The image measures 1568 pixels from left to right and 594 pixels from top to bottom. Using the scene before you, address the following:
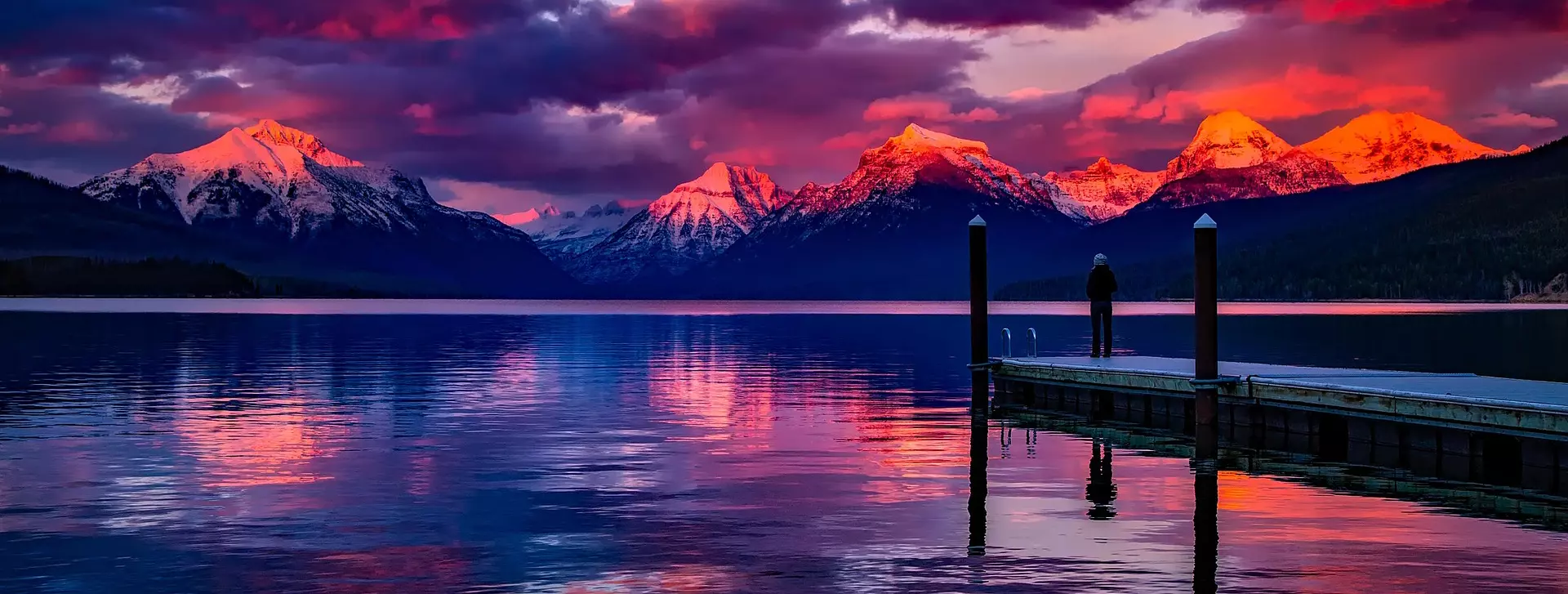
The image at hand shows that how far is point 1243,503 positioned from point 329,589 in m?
16.3

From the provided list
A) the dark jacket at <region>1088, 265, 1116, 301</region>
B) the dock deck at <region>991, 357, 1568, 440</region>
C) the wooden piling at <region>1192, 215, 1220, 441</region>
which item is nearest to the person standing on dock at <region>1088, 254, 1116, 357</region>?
the dark jacket at <region>1088, 265, 1116, 301</region>

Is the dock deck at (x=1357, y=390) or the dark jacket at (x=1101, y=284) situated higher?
the dark jacket at (x=1101, y=284)

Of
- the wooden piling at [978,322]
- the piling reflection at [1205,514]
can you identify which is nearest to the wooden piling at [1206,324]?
the piling reflection at [1205,514]

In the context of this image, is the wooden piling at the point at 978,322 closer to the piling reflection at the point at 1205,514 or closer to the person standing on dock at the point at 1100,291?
the person standing on dock at the point at 1100,291

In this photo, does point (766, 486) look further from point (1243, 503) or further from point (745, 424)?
point (745, 424)

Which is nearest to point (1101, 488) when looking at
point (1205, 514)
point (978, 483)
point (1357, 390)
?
point (978, 483)

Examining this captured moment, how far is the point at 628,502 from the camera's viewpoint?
2884cm

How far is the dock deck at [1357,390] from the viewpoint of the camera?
31.3 metres

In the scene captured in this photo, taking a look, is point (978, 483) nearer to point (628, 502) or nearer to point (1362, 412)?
point (628, 502)

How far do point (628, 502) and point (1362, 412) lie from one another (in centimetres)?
1694

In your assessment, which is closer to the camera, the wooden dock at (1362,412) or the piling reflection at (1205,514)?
the piling reflection at (1205,514)

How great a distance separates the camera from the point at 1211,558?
75.8ft

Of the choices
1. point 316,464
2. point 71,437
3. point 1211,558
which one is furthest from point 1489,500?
point 71,437

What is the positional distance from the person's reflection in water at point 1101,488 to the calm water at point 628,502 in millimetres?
136
